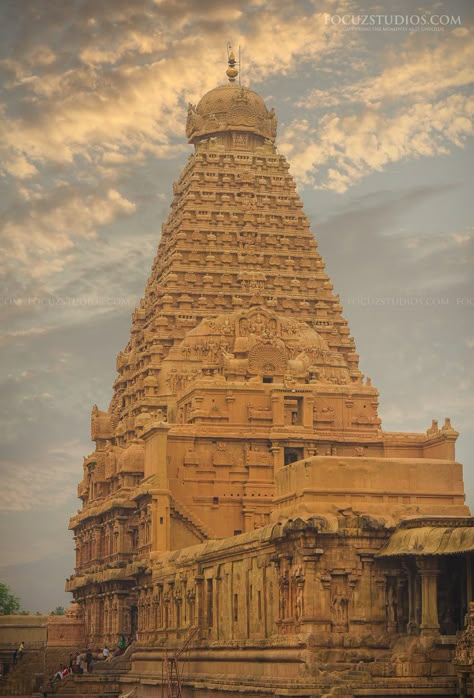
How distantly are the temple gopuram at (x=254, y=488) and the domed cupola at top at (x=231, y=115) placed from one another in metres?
0.17

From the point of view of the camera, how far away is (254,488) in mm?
103312

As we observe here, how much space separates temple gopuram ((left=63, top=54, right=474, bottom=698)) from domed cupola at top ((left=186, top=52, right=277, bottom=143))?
0.17m

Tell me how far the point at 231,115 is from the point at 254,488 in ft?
118

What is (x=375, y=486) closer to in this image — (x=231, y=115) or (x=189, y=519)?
(x=189, y=519)

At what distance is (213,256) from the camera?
12150 cm

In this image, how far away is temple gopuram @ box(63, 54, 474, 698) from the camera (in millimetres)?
68125

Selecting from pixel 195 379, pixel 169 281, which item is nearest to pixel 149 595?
pixel 195 379

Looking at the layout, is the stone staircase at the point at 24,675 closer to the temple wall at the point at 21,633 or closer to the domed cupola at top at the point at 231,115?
the temple wall at the point at 21,633

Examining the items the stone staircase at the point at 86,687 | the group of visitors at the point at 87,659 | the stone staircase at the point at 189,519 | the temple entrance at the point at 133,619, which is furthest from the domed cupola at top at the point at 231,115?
the stone staircase at the point at 86,687

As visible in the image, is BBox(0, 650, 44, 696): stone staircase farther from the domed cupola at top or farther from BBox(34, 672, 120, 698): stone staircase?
the domed cupola at top

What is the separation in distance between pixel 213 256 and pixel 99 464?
1673cm

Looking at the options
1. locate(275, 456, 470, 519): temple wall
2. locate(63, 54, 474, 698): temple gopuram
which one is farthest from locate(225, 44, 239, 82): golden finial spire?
locate(275, 456, 470, 519): temple wall

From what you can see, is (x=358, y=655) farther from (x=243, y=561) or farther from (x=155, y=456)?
(x=155, y=456)

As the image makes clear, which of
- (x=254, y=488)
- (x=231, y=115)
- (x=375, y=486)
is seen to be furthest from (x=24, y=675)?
(x=231, y=115)
